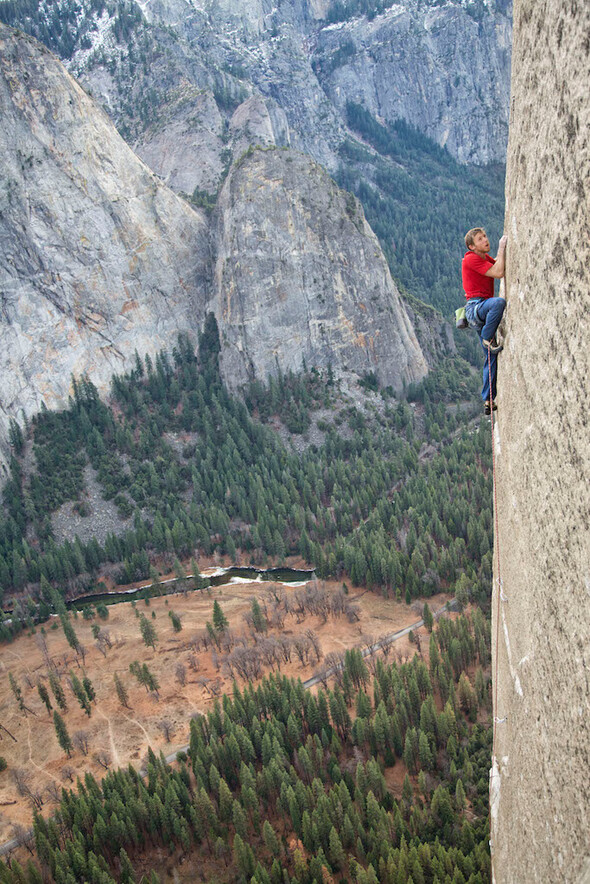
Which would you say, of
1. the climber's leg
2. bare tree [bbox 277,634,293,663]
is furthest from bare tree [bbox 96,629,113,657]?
the climber's leg

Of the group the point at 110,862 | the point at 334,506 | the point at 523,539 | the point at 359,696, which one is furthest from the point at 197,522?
the point at 523,539

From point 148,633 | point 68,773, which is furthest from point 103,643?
point 68,773

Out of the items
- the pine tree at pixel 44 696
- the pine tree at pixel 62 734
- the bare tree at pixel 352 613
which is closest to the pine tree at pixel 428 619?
the bare tree at pixel 352 613

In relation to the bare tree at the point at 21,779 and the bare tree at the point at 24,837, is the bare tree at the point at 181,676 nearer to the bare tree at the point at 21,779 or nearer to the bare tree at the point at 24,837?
the bare tree at the point at 21,779

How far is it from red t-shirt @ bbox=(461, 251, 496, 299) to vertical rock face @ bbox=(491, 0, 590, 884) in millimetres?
2426

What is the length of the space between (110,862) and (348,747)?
18.9 meters

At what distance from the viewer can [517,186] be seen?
306 inches

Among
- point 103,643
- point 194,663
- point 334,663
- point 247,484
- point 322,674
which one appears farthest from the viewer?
point 247,484

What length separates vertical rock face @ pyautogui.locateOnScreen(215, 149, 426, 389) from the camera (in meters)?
127

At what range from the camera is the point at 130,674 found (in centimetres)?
7262

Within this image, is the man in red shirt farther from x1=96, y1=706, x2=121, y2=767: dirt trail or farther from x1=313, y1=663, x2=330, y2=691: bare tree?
x1=313, y1=663, x2=330, y2=691: bare tree

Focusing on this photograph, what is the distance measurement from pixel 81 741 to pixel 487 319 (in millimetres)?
62492

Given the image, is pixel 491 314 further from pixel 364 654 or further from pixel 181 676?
pixel 181 676

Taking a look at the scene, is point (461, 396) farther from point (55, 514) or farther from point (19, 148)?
point (19, 148)
